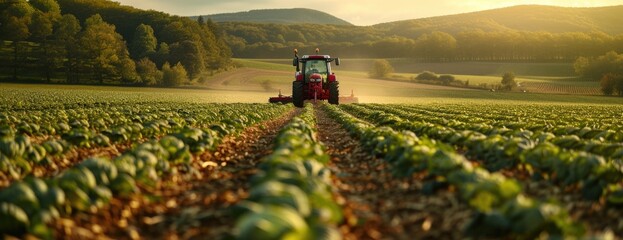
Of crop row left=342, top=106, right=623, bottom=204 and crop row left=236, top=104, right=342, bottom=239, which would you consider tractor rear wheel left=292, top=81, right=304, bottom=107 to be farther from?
crop row left=236, top=104, right=342, bottom=239

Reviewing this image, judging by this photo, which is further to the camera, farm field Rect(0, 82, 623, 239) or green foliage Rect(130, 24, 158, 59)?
green foliage Rect(130, 24, 158, 59)

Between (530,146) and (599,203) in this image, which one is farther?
(530,146)

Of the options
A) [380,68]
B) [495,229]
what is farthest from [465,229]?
[380,68]

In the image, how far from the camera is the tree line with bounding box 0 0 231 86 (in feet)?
301

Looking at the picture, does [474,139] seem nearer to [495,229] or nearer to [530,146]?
[530,146]

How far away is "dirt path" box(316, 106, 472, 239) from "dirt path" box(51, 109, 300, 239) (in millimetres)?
1397

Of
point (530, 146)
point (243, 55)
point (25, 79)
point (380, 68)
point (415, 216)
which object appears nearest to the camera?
point (415, 216)

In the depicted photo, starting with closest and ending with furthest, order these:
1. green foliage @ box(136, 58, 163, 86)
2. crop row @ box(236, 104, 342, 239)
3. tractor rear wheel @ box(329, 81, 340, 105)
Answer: crop row @ box(236, 104, 342, 239) → tractor rear wheel @ box(329, 81, 340, 105) → green foliage @ box(136, 58, 163, 86)

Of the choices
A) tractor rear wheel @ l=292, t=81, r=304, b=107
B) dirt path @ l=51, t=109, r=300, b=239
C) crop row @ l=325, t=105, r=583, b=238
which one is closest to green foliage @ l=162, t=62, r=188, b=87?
tractor rear wheel @ l=292, t=81, r=304, b=107

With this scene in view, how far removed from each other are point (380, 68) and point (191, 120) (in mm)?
108236

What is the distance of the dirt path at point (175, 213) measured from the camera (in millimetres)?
5863

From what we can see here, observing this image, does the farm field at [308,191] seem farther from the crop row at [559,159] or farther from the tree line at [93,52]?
the tree line at [93,52]

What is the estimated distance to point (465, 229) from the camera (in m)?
5.68

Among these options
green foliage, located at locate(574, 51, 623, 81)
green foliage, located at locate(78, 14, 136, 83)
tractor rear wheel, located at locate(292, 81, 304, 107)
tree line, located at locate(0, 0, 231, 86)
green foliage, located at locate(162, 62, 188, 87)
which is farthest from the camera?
green foliage, located at locate(574, 51, 623, 81)
